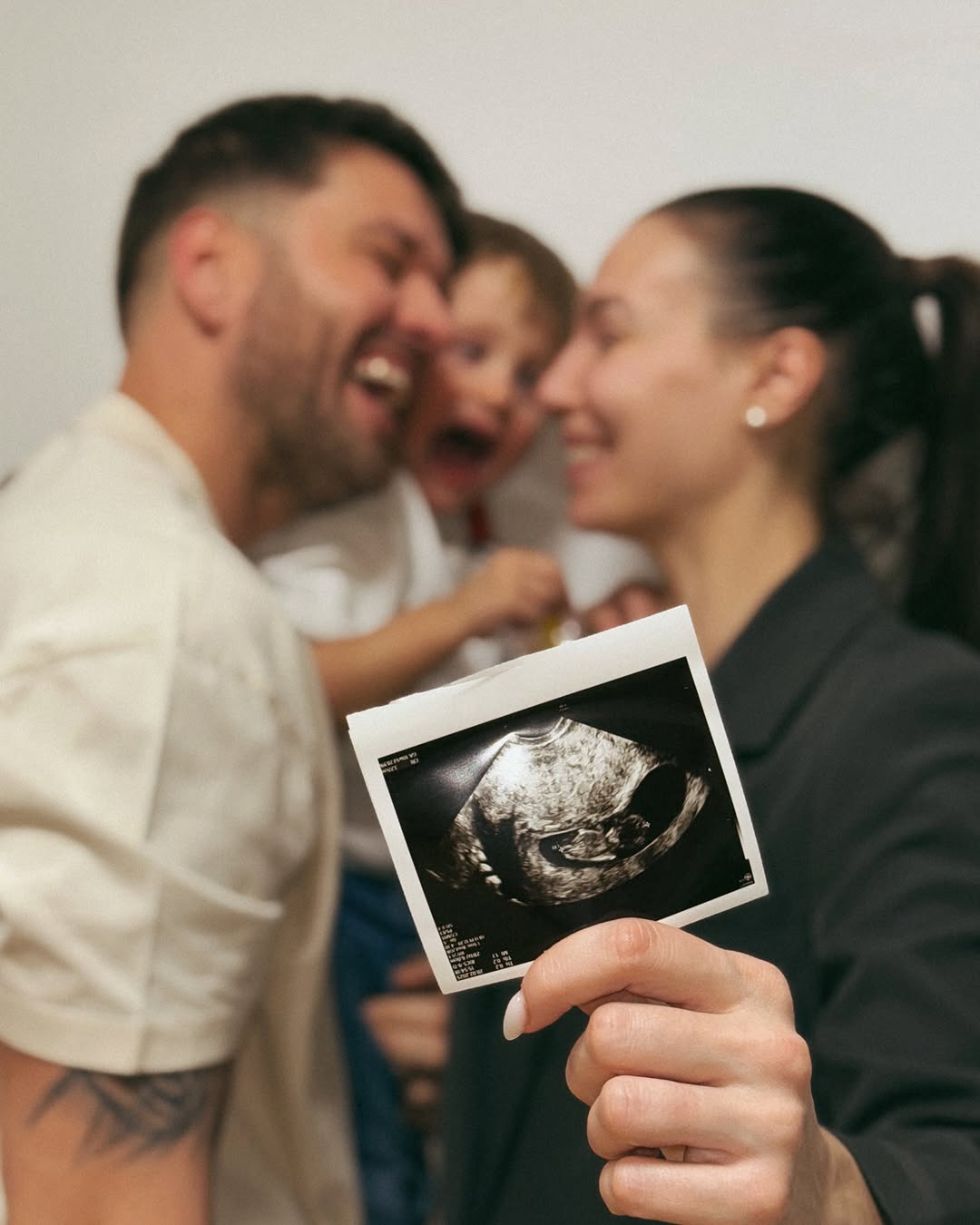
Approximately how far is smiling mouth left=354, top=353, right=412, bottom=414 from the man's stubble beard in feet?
0.05

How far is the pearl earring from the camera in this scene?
2.67ft

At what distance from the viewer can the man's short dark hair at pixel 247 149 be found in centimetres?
83

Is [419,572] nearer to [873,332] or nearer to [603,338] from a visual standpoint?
[603,338]

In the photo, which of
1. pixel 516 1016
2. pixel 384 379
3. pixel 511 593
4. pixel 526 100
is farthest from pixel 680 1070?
pixel 526 100

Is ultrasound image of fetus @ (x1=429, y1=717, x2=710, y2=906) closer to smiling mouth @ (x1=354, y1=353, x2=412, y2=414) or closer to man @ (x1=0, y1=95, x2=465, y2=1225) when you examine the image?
man @ (x1=0, y1=95, x2=465, y2=1225)

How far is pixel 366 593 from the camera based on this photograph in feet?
2.85

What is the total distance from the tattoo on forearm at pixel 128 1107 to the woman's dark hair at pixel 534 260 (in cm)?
61

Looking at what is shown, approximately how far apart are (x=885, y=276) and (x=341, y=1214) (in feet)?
2.69

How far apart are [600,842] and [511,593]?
14.7 inches

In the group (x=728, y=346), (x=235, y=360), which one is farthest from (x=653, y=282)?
(x=235, y=360)

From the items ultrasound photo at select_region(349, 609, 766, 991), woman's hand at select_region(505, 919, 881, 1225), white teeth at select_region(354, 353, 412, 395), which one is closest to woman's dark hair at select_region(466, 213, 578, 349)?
white teeth at select_region(354, 353, 412, 395)

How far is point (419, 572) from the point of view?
2.88 ft

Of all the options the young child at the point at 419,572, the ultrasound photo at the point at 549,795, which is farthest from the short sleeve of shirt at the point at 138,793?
the ultrasound photo at the point at 549,795

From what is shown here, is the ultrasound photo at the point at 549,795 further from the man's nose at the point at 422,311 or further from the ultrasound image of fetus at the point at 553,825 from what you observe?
the man's nose at the point at 422,311
